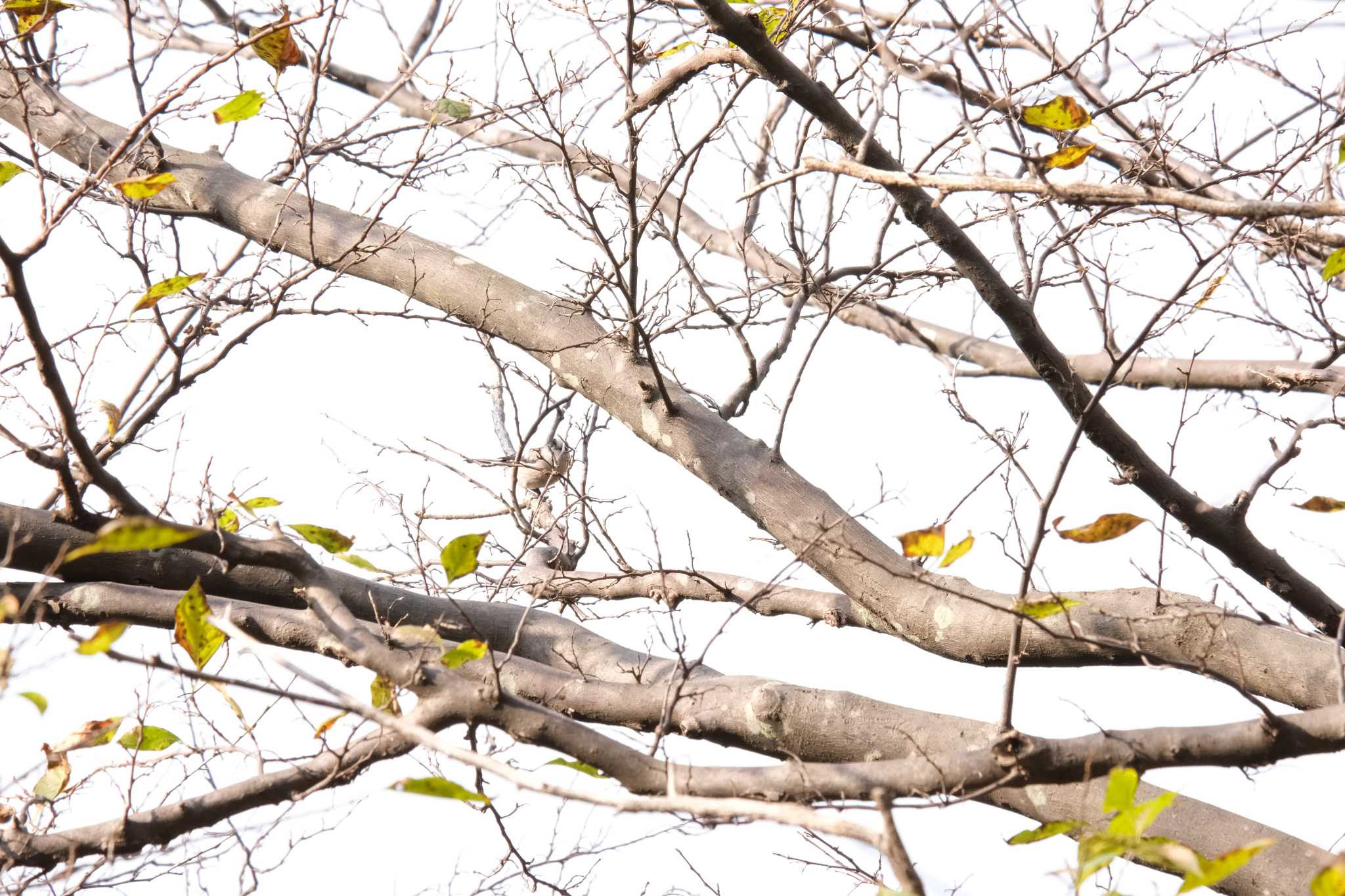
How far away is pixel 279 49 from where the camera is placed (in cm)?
184

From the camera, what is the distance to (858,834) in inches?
41.2

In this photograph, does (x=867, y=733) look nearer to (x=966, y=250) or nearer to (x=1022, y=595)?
(x=1022, y=595)

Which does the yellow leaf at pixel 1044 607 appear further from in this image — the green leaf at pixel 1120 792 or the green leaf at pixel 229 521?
the green leaf at pixel 229 521

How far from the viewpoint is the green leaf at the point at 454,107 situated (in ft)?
7.88

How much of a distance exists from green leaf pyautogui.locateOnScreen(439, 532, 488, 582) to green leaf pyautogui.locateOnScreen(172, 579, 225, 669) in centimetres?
33

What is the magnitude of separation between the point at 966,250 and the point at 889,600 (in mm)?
745

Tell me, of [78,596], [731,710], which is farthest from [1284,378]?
[78,596]

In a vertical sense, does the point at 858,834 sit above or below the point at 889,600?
below

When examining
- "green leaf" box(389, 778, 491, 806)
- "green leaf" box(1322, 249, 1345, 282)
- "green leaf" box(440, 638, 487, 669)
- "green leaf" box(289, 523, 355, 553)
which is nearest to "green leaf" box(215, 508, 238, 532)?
"green leaf" box(289, 523, 355, 553)

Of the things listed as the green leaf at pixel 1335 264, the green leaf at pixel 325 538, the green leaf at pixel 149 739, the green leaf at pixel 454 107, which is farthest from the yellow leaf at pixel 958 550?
the green leaf at pixel 454 107

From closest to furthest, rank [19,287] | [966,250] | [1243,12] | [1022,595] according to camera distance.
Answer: [19,287] → [1022,595] → [966,250] → [1243,12]

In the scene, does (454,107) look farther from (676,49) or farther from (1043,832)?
(1043,832)

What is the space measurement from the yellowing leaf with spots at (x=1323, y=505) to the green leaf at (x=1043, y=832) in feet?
2.12

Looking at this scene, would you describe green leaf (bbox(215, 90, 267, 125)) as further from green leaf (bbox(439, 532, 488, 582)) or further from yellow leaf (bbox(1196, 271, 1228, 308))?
yellow leaf (bbox(1196, 271, 1228, 308))
